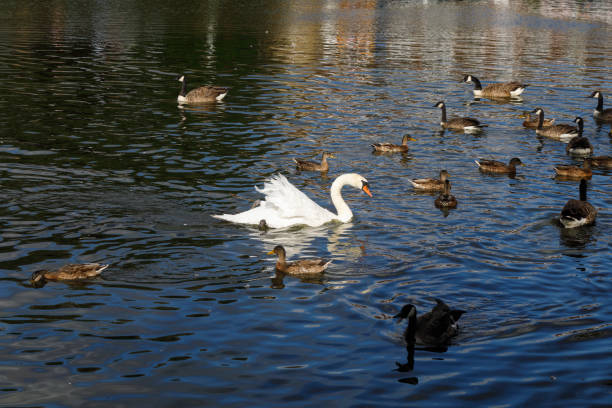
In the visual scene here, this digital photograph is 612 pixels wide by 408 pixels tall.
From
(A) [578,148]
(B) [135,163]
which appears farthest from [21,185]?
(A) [578,148]

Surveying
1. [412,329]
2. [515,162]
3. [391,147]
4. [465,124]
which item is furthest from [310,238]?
[465,124]

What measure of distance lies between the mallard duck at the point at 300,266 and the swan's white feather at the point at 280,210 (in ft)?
9.53

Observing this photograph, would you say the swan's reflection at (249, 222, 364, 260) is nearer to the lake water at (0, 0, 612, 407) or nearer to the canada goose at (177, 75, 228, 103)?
the lake water at (0, 0, 612, 407)

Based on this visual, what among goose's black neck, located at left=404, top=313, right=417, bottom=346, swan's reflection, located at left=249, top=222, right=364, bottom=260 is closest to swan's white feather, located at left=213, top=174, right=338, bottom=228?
swan's reflection, located at left=249, top=222, right=364, bottom=260

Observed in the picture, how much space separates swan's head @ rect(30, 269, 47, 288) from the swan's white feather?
15.9 feet

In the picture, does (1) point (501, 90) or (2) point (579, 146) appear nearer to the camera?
(2) point (579, 146)

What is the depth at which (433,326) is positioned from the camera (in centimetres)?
1229

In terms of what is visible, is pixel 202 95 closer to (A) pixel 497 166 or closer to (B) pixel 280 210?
(A) pixel 497 166

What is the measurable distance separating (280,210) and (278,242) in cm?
108

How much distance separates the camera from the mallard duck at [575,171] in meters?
23.6

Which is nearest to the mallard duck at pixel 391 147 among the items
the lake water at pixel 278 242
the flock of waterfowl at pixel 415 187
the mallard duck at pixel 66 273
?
the flock of waterfowl at pixel 415 187

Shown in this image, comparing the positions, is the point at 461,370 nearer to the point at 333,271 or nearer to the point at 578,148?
the point at 333,271

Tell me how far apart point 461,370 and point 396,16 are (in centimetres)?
7514

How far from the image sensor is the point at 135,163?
75.7 feet
